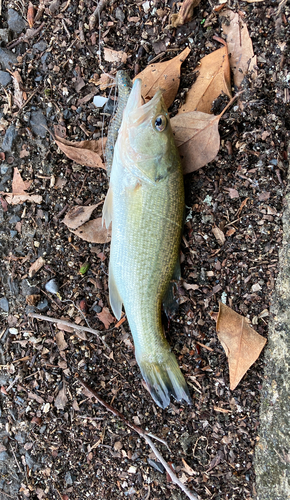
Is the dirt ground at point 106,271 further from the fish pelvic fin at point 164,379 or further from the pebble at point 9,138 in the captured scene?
the fish pelvic fin at point 164,379

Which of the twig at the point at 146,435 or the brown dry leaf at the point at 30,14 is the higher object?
the brown dry leaf at the point at 30,14

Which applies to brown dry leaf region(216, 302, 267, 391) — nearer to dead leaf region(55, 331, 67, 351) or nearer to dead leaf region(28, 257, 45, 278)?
dead leaf region(55, 331, 67, 351)

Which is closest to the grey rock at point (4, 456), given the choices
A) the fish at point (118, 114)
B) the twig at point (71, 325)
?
the twig at point (71, 325)

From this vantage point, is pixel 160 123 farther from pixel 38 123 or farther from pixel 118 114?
pixel 38 123

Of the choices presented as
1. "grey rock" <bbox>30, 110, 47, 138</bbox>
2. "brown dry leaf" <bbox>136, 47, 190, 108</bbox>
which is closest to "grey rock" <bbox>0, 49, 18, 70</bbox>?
"grey rock" <bbox>30, 110, 47, 138</bbox>

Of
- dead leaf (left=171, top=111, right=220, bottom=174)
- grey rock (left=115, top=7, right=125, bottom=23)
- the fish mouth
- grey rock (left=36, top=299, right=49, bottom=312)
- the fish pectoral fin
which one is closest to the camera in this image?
the fish mouth

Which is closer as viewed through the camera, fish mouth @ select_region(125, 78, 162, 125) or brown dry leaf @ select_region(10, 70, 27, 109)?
fish mouth @ select_region(125, 78, 162, 125)

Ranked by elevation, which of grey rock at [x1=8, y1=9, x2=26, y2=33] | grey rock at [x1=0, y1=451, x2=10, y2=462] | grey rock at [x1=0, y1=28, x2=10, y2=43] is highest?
grey rock at [x1=8, y1=9, x2=26, y2=33]
